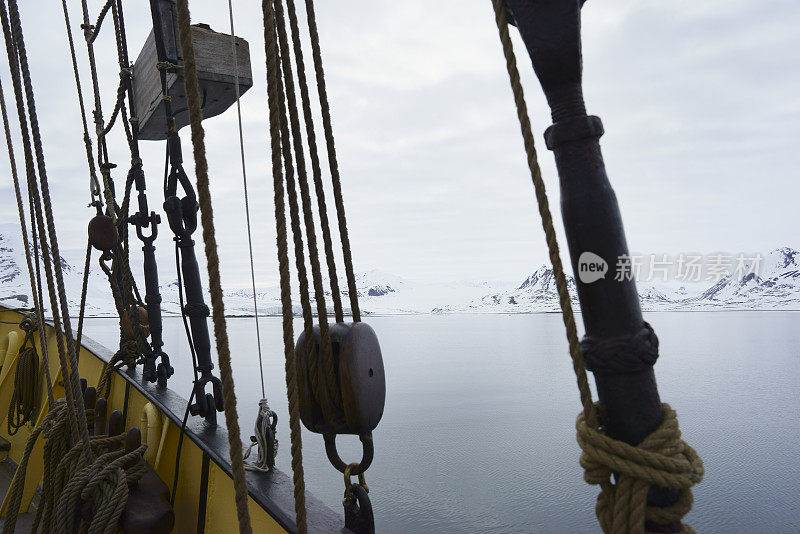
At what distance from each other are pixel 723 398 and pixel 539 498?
9.63m

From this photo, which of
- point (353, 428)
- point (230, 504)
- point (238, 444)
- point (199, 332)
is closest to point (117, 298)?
point (199, 332)

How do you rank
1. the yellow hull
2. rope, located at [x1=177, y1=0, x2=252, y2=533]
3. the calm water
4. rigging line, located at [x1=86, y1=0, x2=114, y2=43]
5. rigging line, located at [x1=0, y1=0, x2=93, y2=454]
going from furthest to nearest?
the calm water, rigging line, located at [x1=86, y1=0, x2=114, y2=43], rigging line, located at [x1=0, y1=0, x2=93, y2=454], the yellow hull, rope, located at [x1=177, y1=0, x2=252, y2=533]

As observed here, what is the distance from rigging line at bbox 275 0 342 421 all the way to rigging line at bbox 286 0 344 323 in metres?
0.06

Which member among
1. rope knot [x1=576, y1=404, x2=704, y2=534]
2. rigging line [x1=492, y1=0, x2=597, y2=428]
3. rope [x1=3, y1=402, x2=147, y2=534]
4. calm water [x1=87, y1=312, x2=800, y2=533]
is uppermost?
rigging line [x1=492, y1=0, x2=597, y2=428]

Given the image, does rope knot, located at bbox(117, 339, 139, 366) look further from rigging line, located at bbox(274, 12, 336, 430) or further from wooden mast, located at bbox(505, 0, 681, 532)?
wooden mast, located at bbox(505, 0, 681, 532)

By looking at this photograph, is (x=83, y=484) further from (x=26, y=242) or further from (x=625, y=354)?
(x=625, y=354)

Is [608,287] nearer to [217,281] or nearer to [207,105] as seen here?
[217,281]

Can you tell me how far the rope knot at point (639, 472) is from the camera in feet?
2.02

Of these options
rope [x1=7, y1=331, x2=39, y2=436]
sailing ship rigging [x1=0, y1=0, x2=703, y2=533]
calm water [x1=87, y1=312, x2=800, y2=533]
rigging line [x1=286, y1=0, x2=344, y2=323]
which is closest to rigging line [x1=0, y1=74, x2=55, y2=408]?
sailing ship rigging [x1=0, y1=0, x2=703, y2=533]

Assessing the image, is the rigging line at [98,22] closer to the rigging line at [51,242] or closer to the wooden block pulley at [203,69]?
the wooden block pulley at [203,69]

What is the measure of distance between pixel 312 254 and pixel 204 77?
3.08 feet

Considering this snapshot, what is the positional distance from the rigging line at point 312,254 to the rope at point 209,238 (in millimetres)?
258

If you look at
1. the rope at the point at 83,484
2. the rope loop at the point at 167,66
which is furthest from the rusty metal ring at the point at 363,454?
the rope loop at the point at 167,66

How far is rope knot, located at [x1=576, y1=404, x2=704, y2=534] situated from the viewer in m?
0.61
